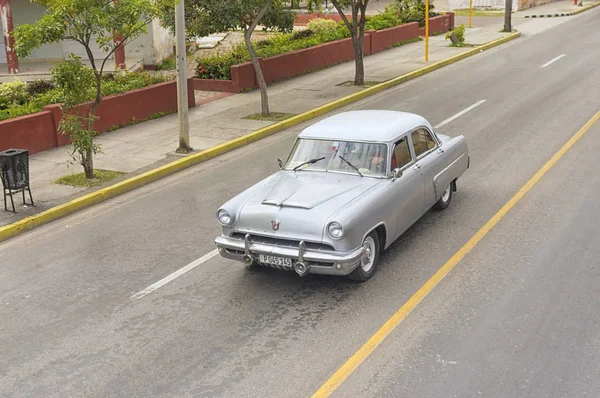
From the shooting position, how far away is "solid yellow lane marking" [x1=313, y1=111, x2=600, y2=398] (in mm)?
6605

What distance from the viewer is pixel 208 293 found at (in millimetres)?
8594

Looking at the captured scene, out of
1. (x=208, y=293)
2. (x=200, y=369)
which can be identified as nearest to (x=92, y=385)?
(x=200, y=369)

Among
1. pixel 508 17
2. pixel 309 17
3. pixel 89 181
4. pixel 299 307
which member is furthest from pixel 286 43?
pixel 299 307

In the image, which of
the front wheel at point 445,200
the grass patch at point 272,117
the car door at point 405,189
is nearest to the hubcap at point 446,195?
the front wheel at point 445,200

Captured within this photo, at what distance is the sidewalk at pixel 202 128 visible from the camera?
540 inches

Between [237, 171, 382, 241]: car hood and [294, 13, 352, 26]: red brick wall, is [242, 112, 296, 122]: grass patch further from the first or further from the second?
[294, 13, 352, 26]: red brick wall

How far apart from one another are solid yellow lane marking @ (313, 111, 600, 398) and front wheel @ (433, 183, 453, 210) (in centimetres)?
75

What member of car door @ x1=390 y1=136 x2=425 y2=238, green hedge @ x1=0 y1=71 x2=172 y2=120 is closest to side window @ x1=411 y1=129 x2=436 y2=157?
car door @ x1=390 y1=136 x2=425 y2=238

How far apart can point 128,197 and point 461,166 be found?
230 inches

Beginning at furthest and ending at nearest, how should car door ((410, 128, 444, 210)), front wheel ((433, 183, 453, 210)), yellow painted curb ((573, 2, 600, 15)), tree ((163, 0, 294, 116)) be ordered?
yellow painted curb ((573, 2, 600, 15))
tree ((163, 0, 294, 116))
front wheel ((433, 183, 453, 210))
car door ((410, 128, 444, 210))

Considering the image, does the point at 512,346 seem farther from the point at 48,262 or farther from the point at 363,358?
the point at 48,262

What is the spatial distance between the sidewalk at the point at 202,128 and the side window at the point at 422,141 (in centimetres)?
613

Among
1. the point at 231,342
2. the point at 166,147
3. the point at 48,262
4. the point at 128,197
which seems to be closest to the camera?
the point at 231,342

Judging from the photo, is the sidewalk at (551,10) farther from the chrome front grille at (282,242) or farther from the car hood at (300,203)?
the chrome front grille at (282,242)
